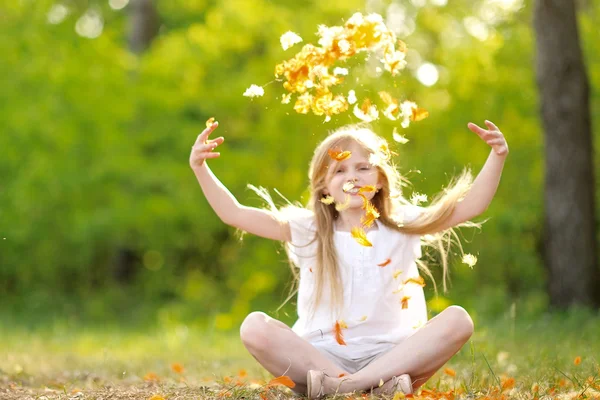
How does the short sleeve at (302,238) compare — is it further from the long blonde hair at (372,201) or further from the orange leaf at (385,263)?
the orange leaf at (385,263)

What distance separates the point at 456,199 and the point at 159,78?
8.43 meters

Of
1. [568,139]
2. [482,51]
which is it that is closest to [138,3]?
[482,51]

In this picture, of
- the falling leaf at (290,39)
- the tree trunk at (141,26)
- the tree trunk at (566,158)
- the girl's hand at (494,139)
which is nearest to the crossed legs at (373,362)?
the girl's hand at (494,139)

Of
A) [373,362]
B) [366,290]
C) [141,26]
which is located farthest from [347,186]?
[141,26]

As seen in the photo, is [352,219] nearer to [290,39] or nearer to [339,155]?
[339,155]

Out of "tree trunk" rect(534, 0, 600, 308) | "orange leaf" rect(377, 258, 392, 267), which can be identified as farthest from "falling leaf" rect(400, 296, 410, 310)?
"tree trunk" rect(534, 0, 600, 308)

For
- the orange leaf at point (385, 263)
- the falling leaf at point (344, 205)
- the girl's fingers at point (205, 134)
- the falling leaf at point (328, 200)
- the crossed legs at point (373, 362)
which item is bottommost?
the crossed legs at point (373, 362)

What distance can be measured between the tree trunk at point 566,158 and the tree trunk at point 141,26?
8797 millimetres

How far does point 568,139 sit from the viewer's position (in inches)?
354

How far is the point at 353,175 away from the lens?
4.20 metres

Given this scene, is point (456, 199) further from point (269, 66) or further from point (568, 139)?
point (269, 66)

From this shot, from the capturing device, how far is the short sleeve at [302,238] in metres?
4.28

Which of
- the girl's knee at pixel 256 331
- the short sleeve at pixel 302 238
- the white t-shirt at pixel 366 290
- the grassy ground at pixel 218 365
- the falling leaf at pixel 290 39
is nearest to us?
the girl's knee at pixel 256 331

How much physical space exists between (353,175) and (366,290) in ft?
1.81
